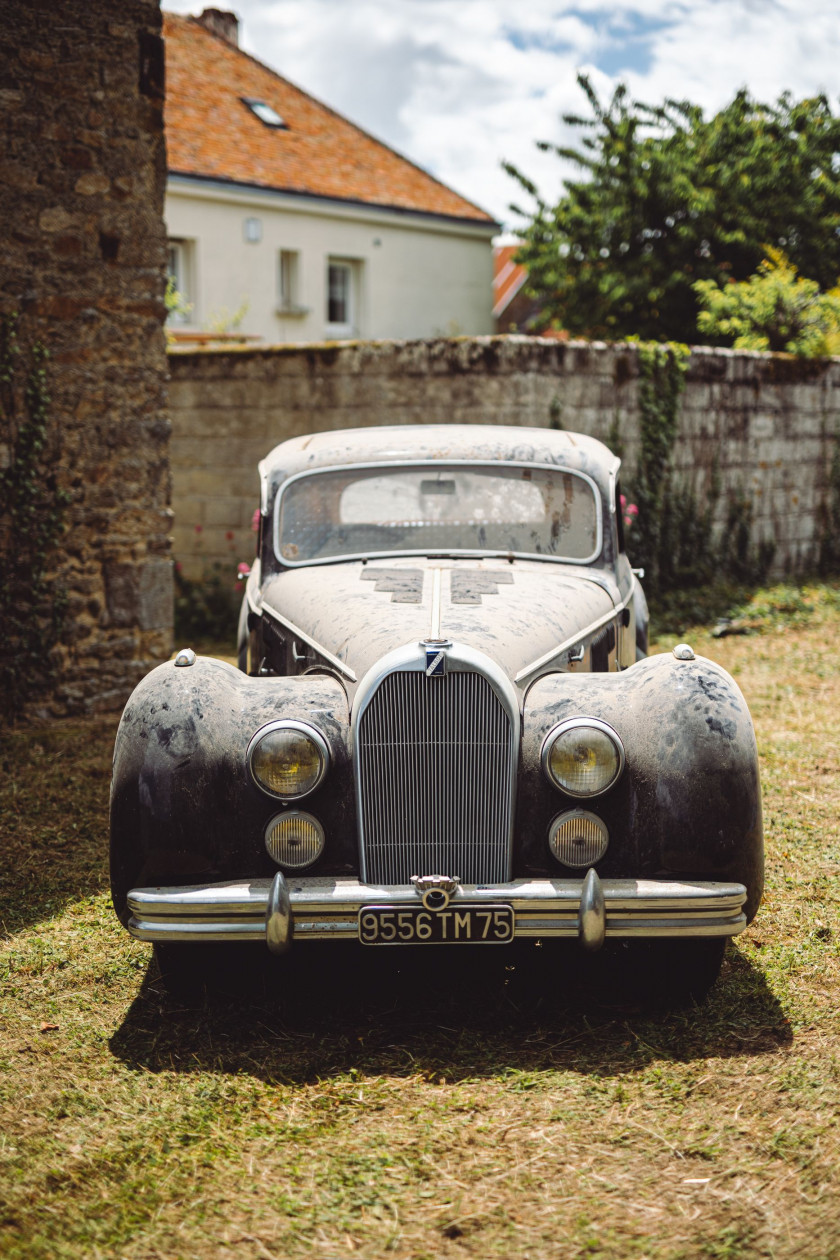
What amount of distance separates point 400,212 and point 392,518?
16.6 meters

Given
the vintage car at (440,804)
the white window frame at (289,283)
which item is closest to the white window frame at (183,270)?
the white window frame at (289,283)

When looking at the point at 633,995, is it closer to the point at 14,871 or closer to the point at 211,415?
the point at 14,871

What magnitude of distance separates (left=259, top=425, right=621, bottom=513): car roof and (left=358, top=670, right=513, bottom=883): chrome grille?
5.81 feet

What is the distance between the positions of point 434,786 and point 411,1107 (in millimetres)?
812

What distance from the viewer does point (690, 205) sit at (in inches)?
642

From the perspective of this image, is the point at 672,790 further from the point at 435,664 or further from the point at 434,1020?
the point at 434,1020

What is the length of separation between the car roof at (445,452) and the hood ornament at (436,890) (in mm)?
2111

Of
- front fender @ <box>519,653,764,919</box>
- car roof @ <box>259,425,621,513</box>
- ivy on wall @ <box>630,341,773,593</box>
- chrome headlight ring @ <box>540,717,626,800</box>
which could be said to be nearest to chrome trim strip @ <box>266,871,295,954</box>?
front fender @ <box>519,653,764,919</box>

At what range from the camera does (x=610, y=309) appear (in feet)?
56.4

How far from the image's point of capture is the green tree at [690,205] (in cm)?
1622

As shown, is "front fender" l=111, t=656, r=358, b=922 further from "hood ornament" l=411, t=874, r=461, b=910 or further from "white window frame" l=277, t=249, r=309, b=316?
"white window frame" l=277, t=249, r=309, b=316

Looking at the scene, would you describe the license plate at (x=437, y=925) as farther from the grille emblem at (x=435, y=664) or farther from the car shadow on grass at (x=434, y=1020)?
the grille emblem at (x=435, y=664)

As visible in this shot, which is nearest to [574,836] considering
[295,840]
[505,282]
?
[295,840]

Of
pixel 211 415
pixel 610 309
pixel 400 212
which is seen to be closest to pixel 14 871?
pixel 211 415
